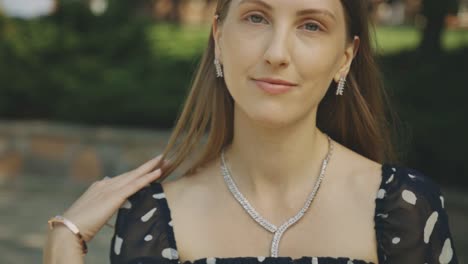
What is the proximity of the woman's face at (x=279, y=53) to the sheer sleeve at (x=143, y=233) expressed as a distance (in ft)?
1.16

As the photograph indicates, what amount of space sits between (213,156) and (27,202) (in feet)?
14.3

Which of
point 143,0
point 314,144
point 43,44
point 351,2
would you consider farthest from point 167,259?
point 143,0

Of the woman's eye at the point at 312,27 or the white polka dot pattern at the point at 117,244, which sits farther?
the white polka dot pattern at the point at 117,244

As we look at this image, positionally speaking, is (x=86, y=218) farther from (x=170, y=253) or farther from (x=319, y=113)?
(x=319, y=113)

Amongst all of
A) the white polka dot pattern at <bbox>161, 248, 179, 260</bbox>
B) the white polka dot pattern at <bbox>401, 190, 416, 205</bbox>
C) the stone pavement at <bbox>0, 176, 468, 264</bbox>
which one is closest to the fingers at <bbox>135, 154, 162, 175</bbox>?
the white polka dot pattern at <bbox>161, 248, 179, 260</bbox>

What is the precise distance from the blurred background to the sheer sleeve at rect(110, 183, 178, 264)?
2.99 metres

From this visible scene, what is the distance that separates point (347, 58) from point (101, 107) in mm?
5049

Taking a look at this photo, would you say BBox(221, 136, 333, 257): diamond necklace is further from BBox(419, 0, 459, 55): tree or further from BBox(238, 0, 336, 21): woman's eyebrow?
BBox(419, 0, 459, 55): tree

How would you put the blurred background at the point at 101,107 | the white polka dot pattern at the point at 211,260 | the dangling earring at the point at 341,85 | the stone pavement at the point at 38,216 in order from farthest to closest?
the blurred background at the point at 101,107 < the stone pavement at the point at 38,216 < the dangling earring at the point at 341,85 < the white polka dot pattern at the point at 211,260

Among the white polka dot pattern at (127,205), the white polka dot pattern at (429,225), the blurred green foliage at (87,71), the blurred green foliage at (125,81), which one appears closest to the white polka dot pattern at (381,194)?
the white polka dot pattern at (429,225)

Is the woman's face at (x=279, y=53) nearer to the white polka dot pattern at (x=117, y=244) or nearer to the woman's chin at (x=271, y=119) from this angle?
the woman's chin at (x=271, y=119)

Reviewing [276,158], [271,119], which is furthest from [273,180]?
[271,119]

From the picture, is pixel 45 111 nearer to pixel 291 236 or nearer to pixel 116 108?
pixel 116 108

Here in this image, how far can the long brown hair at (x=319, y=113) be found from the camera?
1.93 m
